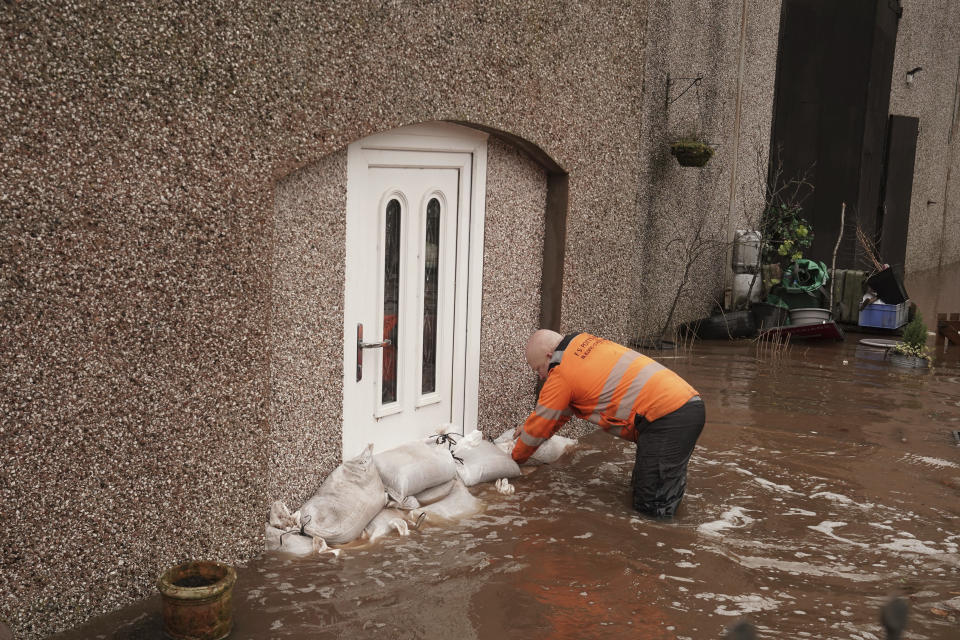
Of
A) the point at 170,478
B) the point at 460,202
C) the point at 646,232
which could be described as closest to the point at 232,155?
the point at 170,478

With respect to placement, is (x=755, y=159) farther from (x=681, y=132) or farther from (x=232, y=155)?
(x=232, y=155)

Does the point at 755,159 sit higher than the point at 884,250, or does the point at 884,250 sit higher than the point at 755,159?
the point at 755,159

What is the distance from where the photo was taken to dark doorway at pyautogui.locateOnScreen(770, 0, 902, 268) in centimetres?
1612

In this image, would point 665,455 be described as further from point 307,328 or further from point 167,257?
point 167,257

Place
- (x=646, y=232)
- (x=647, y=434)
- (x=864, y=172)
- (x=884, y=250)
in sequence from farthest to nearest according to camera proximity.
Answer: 1. (x=884, y=250)
2. (x=864, y=172)
3. (x=646, y=232)
4. (x=647, y=434)

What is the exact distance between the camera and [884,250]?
18.6m

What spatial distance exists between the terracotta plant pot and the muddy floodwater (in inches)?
5.3

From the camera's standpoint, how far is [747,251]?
13805 millimetres

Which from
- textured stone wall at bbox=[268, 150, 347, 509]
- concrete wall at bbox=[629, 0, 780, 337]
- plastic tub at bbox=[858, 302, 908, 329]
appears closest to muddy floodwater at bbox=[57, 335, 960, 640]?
textured stone wall at bbox=[268, 150, 347, 509]

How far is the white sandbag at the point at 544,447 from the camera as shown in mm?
7059

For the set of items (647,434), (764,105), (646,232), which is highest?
(764,105)

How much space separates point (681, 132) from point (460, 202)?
266 inches

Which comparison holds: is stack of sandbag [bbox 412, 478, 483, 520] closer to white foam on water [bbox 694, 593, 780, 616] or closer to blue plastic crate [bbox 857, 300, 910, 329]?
white foam on water [bbox 694, 593, 780, 616]

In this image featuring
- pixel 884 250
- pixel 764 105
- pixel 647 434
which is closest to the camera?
pixel 647 434
